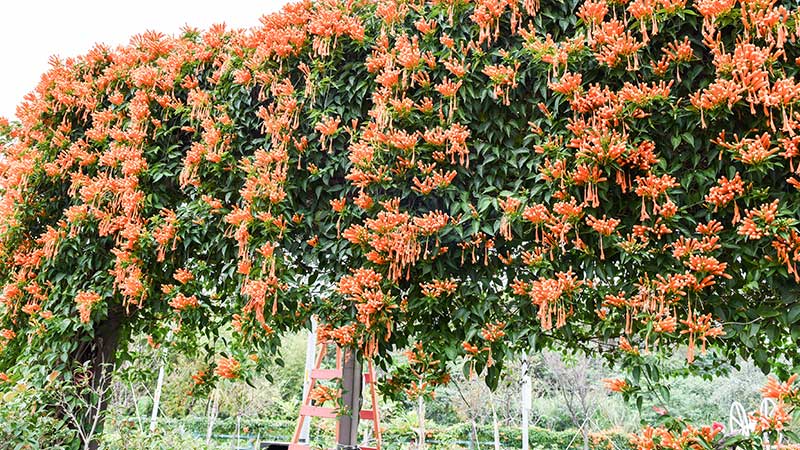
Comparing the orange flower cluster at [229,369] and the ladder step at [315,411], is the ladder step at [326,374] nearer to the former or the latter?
the ladder step at [315,411]

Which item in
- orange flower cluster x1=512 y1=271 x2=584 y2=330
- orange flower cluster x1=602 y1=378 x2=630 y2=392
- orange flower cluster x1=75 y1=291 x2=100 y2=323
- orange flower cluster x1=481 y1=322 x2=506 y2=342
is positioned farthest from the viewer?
orange flower cluster x1=75 y1=291 x2=100 y2=323

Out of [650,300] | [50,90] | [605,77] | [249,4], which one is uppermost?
[249,4]

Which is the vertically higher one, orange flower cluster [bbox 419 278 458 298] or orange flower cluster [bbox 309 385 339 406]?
orange flower cluster [bbox 419 278 458 298]

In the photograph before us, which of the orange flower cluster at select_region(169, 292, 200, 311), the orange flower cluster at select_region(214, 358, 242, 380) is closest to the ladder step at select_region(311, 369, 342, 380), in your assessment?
the orange flower cluster at select_region(169, 292, 200, 311)

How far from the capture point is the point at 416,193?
243 cm

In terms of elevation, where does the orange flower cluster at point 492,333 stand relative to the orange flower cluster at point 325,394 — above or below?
above

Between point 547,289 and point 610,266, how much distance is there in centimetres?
28

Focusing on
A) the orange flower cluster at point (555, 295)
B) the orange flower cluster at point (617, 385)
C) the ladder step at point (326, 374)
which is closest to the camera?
the orange flower cluster at point (617, 385)

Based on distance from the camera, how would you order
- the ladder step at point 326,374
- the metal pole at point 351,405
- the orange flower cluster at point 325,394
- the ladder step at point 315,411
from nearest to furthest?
the orange flower cluster at point 325,394, the metal pole at point 351,405, the ladder step at point 315,411, the ladder step at point 326,374

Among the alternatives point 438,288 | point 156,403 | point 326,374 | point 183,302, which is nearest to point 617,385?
point 438,288

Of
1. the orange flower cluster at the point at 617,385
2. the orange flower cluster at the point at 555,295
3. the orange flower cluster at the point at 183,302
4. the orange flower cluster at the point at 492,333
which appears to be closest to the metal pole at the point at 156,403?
the orange flower cluster at the point at 183,302

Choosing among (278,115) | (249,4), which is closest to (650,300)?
(278,115)

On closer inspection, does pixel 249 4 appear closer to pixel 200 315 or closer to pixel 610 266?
pixel 200 315

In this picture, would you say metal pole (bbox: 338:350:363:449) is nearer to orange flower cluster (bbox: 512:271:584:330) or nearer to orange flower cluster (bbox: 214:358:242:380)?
orange flower cluster (bbox: 214:358:242:380)
